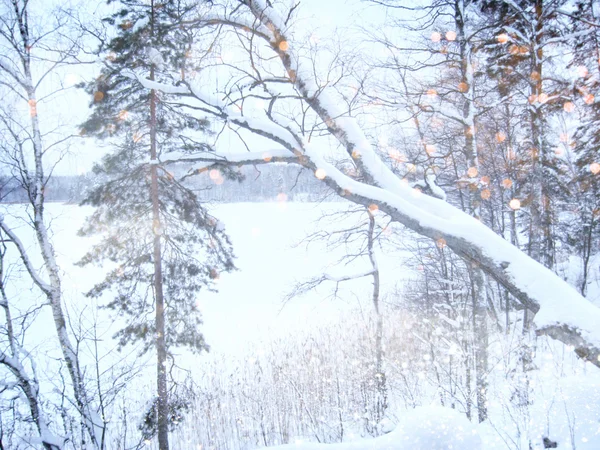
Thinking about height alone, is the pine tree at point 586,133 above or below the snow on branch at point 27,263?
above

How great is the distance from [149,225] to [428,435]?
589 centimetres

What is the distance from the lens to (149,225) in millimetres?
6449

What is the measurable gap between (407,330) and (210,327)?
25.7 feet

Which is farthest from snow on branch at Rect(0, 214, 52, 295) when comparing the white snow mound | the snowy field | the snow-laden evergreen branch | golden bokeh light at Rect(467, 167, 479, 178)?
golden bokeh light at Rect(467, 167, 479, 178)

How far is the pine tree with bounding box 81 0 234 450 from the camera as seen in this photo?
620cm

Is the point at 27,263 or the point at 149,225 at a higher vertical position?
the point at 149,225

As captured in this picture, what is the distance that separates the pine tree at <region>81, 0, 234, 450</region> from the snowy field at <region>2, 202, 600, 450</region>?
66 centimetres

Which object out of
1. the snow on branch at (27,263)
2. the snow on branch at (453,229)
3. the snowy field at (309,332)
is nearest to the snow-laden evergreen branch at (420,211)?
the snow on branch at (453,229)

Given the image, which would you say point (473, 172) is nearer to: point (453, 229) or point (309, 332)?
point (453, 229)

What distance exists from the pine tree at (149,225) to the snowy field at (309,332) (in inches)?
25.9

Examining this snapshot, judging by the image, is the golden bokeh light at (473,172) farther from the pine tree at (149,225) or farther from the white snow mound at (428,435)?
the pine tree at (149,225)

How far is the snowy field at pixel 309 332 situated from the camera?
2.52 metres

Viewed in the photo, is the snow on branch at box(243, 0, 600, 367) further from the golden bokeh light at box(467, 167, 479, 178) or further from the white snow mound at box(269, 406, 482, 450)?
the golden bokeh light at box(467, 167, 479, 178)

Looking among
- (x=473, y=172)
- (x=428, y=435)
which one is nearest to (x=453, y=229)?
(x=428, y=435)
